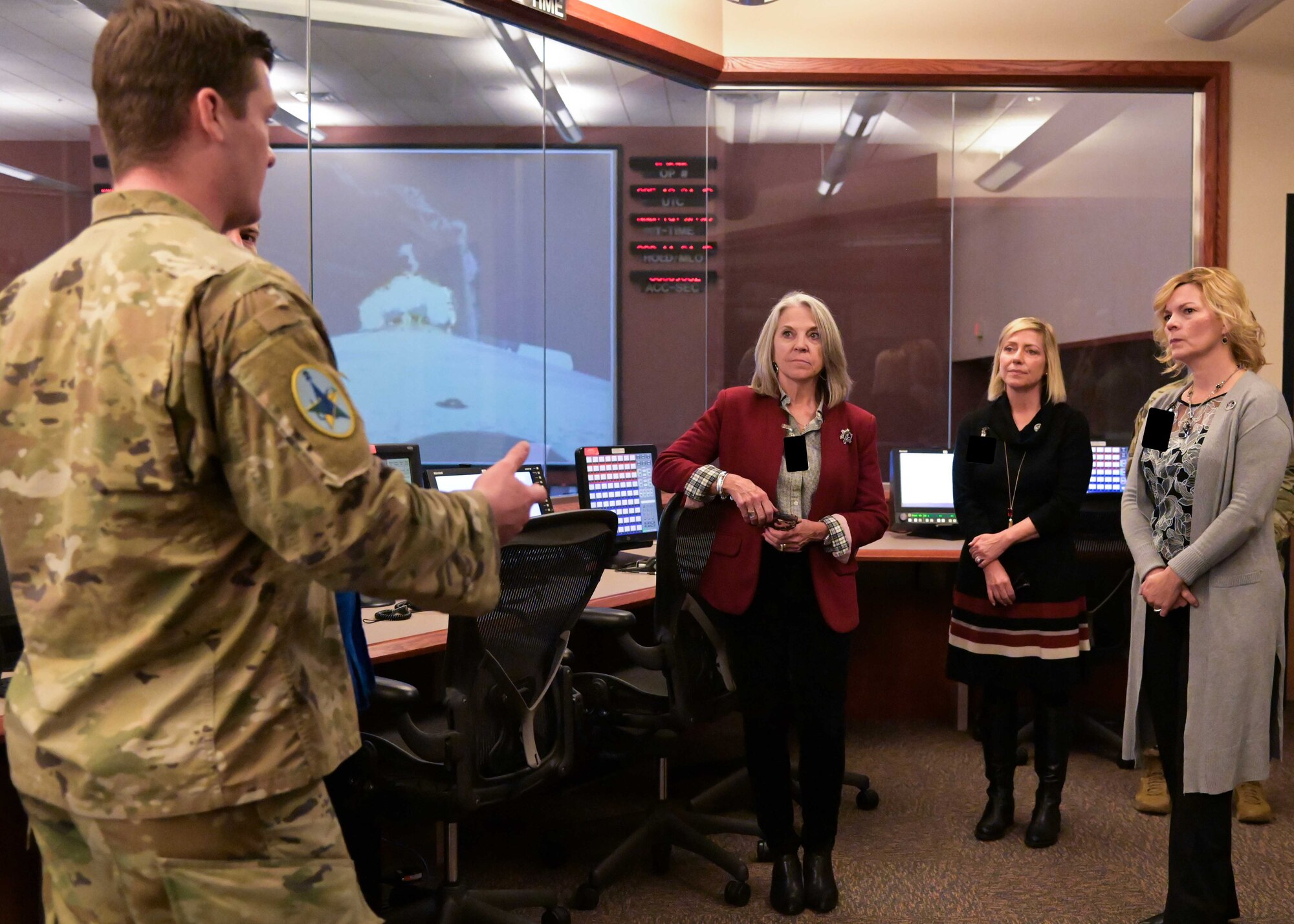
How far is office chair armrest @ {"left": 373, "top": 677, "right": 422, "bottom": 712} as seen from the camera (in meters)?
1.97

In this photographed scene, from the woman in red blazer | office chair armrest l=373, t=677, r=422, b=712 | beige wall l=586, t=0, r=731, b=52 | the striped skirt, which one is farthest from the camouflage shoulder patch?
beige wall l=586, t=0, r=731, b=52

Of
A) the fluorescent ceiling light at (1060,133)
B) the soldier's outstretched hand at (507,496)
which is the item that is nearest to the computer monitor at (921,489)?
the fluorescent ceiling light at (1060,133)

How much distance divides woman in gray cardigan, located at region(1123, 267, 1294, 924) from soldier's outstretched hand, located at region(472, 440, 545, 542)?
161 centimetres

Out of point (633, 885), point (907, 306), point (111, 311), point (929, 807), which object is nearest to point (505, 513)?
point (111, 311)

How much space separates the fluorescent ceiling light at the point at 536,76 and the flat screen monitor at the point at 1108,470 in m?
2.43

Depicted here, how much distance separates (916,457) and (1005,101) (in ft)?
5.21

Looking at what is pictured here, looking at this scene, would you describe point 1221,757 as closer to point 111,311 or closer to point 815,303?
point 815,303

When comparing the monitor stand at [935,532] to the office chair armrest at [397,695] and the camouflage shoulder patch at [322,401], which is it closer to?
the office chair armrest at [397,695]

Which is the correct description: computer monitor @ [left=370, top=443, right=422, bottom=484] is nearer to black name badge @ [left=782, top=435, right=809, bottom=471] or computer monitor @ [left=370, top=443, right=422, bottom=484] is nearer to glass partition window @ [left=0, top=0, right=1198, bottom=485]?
glass partition window @ [left=0, top=0, right=1198, bottom=485]

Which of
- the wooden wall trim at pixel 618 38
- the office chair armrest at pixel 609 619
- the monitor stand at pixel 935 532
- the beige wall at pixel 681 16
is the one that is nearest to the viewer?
the office chair armrest at pixel 609 619

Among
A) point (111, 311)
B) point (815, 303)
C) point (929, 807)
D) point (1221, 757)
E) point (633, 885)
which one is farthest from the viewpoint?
point (929, 807)

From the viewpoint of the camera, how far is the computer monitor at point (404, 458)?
280 cm

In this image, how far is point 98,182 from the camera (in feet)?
9.18

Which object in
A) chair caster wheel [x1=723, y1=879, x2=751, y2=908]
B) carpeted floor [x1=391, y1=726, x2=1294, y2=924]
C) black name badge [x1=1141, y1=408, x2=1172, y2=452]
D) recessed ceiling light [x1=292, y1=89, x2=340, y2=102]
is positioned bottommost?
carpeted floor [x1=391, y1=726, x2=1294, y2=924]
